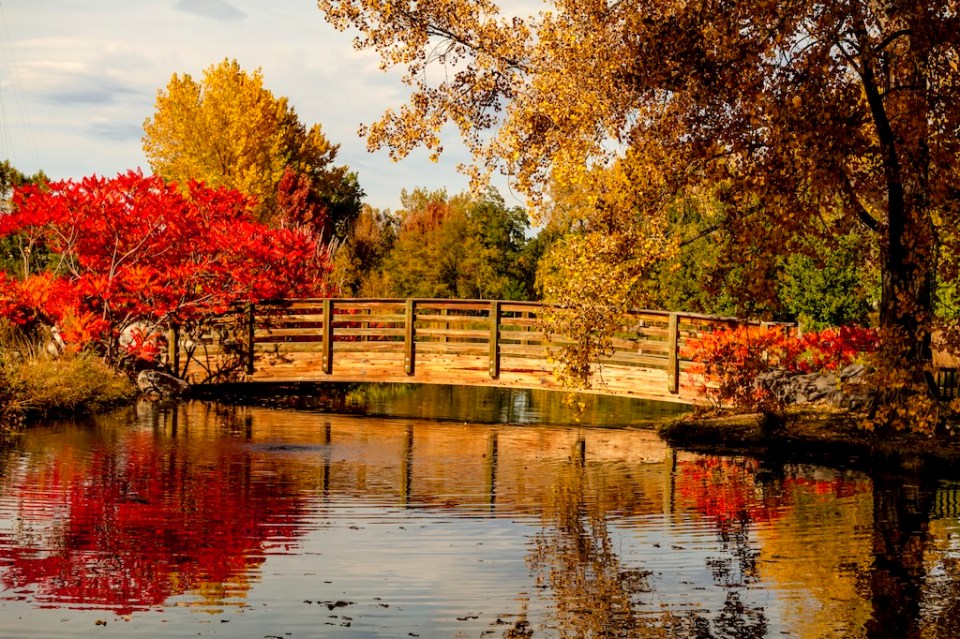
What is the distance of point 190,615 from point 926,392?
925 centimetres

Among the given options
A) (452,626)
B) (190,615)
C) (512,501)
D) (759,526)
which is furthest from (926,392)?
(190,615)

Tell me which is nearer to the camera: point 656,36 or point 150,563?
point 150,563

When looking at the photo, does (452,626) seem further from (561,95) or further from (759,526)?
(561,95)

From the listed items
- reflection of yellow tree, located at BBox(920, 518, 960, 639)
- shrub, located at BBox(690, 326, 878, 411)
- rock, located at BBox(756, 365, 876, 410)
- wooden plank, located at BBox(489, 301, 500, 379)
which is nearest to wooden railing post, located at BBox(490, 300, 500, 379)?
wooden plank, located at BBox(489, 301, 500, 379)

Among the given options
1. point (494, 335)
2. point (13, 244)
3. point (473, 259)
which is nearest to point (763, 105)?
point (494, 335)

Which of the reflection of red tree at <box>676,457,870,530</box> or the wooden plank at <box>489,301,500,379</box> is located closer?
the reflection of red tree at <box>676,457,870,530</box>

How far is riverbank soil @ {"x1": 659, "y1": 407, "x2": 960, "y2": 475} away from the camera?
1304cm

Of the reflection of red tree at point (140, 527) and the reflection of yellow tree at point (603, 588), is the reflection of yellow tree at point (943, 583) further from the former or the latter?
the reflection of red tree at point (140, 527)

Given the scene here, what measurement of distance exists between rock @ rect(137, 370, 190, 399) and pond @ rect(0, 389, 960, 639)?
15.5 ft

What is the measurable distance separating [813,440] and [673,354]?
4353 mm

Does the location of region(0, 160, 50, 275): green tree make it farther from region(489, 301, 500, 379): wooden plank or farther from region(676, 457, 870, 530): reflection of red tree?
region(676, 457, 870, 530): reflection of red tree

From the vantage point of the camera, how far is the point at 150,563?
7.31 meters

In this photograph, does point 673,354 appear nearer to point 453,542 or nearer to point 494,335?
point 494,335

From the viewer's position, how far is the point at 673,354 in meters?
18.2
